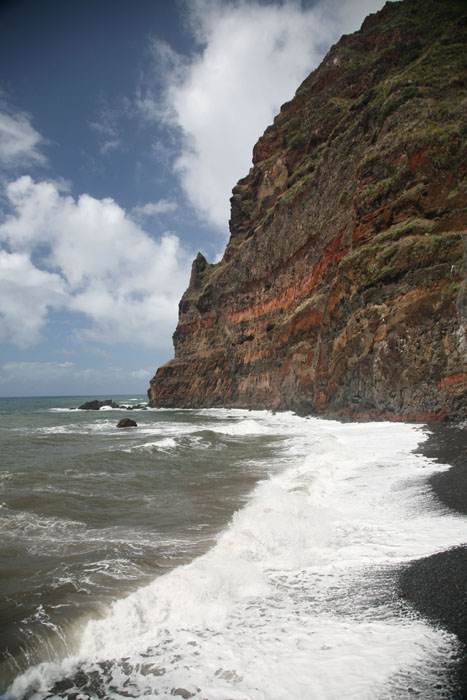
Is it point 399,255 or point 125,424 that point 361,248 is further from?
point 125,424

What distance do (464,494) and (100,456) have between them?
13092 millimetres

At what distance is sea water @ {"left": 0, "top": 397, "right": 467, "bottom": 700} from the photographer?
266 cm

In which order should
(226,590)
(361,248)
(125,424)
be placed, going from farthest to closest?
(125,424) < (361,248) < (226,590)

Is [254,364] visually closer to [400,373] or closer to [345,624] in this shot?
[400,373]

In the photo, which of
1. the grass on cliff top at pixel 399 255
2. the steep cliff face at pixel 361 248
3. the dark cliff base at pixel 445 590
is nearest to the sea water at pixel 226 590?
the dark cliff base at pixel 445 590

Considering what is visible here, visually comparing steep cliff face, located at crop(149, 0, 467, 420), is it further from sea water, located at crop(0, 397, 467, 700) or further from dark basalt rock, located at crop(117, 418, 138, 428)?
dark basalt rock, located at crop(117, 418, 138, 428)

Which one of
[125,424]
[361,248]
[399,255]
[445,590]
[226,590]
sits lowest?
[125,424]

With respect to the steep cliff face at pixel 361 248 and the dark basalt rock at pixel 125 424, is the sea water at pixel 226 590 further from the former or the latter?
the dark basalt rock at pixel 125 424

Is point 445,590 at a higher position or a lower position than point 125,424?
higher

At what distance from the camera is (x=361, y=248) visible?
2264cm

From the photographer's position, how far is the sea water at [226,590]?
2662 mm

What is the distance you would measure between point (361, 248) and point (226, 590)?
22.3 metres

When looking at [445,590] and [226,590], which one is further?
[226,590]

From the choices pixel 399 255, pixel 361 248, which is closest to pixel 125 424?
pixel 361 248
